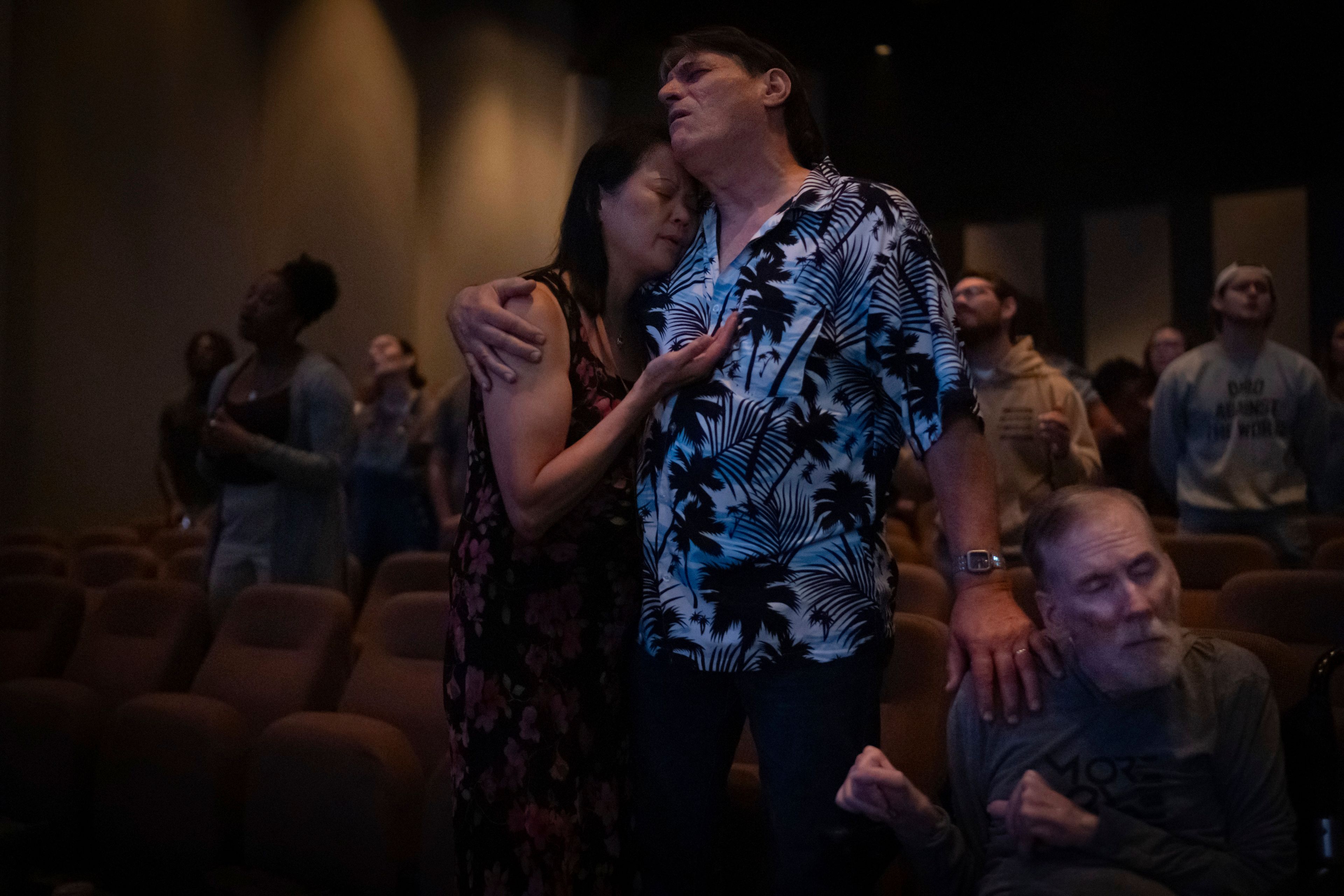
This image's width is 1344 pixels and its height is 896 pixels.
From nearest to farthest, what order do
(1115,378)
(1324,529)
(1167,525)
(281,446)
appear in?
1. (281,446)
2. (1324,529)
3. (1167,525)
4. (1115,378)

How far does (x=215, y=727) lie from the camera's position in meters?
2.49

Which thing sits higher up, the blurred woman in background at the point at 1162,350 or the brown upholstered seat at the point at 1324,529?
the blurred woman in background at the point at 1162,350

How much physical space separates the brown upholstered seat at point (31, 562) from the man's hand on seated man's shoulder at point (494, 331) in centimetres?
318

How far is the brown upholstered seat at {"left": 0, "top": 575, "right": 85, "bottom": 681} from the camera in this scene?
Result: 10.6 feet

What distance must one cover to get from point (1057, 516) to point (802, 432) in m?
0.31

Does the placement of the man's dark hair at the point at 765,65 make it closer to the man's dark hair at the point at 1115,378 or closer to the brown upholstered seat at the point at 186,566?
the brown upholstered seat at the point at 186,566

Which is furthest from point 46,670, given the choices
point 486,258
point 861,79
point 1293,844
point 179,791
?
point 861,79

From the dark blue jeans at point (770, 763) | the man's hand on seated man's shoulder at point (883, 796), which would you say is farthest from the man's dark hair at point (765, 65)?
the man's hand on seated man's shoulder at point (883, 796)

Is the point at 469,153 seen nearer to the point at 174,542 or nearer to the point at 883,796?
the point at 174,542

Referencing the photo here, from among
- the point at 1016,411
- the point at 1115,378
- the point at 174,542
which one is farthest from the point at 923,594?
the point at 1115,378

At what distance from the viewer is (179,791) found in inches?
98.0

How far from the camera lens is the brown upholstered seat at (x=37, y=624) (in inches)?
127

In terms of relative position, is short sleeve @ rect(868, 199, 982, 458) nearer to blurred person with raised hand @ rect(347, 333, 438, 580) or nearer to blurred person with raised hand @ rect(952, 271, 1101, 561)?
blurred person with raised hand @ rect(952, 271, 1101, 561)

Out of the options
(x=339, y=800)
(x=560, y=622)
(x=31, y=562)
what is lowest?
(x=339, y=800)
